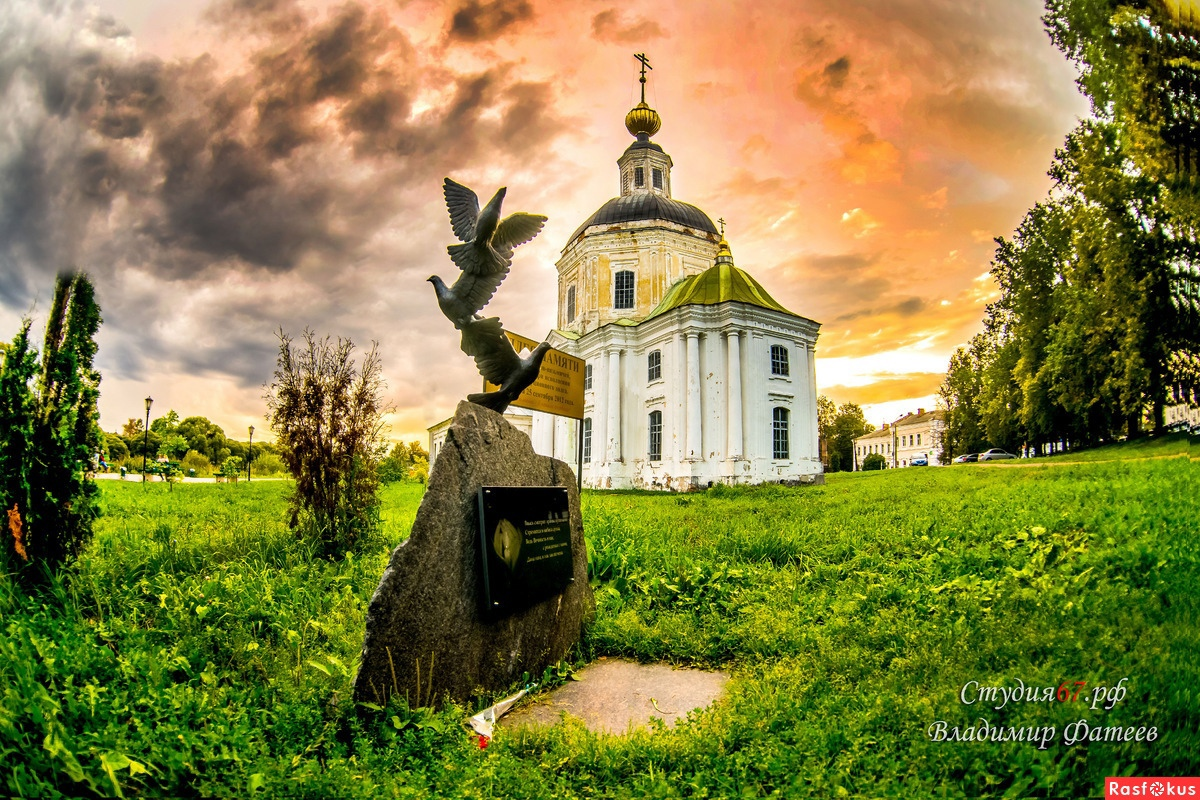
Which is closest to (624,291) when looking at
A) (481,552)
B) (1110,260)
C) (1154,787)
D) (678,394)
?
(678,394)

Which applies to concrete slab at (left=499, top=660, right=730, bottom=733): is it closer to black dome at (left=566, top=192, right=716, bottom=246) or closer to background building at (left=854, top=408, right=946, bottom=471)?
black dome at (left=566, top=192, right=716, bottom=246)

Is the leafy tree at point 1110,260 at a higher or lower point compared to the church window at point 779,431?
higher

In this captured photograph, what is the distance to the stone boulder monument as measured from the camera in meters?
3.36

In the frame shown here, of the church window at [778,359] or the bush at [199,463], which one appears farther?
the bush at [199,463]

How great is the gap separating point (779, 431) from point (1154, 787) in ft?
61.2

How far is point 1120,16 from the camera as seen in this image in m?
4.32

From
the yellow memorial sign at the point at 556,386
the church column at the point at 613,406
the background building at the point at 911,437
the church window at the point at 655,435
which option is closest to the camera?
the yellow memorial sign at the point at 556,386

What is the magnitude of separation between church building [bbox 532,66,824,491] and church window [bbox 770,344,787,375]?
0.04 meters

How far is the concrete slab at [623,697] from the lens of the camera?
3.49 metres

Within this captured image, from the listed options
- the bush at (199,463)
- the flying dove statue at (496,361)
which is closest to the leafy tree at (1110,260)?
the flying dove statue at (496,361)

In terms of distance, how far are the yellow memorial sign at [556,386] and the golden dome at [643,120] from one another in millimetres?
22752

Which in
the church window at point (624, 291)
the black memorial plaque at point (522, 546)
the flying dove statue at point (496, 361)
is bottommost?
the black memorial plaque at point (522, 546)

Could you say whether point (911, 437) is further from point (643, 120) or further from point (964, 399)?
point (643, 120)

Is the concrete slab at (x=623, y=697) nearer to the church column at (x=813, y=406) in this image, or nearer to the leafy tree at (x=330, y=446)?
the leafy tree at (x=330, y=446)
